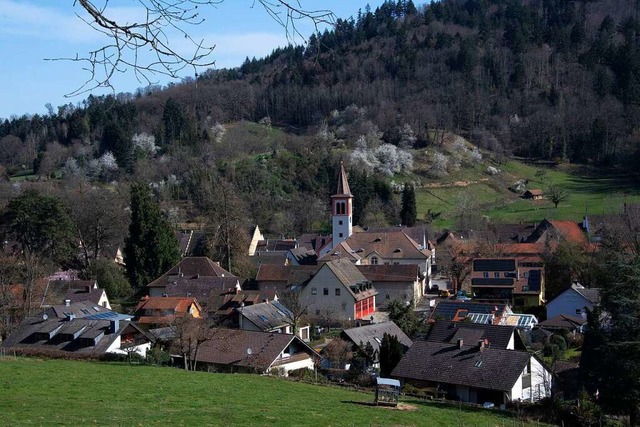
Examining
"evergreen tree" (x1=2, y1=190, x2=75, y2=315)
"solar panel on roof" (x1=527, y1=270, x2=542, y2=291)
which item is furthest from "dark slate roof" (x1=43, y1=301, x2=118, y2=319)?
"solar panel on roof" (x1=527, y1=270, x2=542, y2=291)

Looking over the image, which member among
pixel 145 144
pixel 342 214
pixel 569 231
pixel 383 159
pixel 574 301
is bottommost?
pixel 574 301

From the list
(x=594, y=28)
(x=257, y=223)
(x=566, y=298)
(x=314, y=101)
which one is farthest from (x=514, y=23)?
(x=566, y=298)

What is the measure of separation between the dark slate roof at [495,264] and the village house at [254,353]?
18.8 meters

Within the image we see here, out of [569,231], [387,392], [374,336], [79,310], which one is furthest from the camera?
[569,231]

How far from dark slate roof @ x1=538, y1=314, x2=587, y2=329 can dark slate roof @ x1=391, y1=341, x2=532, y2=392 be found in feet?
38.5

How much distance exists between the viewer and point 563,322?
112 feet

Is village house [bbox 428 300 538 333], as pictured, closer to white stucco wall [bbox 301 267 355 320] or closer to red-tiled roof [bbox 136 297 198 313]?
white stucco wall [bbox 301 267 355 320]

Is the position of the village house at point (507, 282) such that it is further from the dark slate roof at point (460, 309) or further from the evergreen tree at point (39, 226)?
the evergreen tree at point (39, 226)

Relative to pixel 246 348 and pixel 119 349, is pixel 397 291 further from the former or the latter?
pixel 119 349

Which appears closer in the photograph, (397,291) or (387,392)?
(387,392)

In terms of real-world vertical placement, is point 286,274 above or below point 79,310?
above

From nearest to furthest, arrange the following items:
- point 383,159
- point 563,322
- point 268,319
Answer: point 268,319, point 563,322, point 383,159

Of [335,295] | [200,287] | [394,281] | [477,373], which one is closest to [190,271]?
[200,287]

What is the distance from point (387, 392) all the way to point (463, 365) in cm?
493
